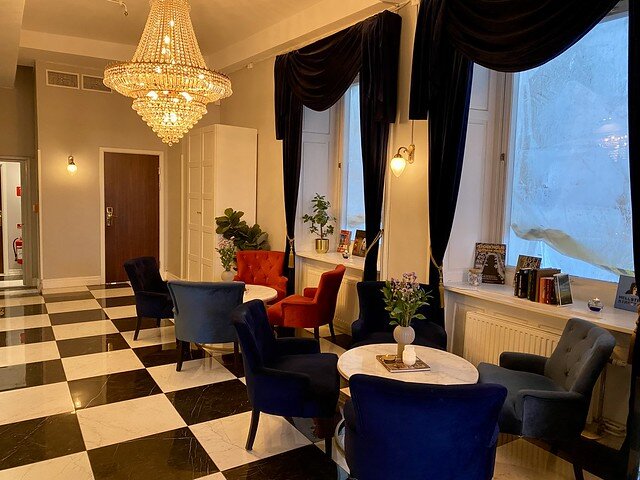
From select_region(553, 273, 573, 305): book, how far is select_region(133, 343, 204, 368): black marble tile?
3155mm

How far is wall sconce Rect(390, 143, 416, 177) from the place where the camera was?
4.19 metres

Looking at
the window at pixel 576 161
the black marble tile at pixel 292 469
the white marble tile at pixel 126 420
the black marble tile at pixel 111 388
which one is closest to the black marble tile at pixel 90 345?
the black marble tile at pixel 111 388

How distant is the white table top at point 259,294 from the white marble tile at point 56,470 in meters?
1.97

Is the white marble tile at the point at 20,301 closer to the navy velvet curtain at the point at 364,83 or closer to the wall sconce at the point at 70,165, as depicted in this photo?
the wall sconce at the point at 70,165

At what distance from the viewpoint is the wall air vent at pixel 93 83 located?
754 cm

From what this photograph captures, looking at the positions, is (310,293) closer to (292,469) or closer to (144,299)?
(144,299)

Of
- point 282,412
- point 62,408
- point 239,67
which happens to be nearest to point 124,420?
point 62,408

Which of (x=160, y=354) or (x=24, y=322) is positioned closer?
(x=160, y=354)

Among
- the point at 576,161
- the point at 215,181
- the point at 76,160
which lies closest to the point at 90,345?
the point at 215,181

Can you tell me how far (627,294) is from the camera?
10.3 ft

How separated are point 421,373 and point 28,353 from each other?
3869 mm

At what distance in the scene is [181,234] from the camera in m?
7.70

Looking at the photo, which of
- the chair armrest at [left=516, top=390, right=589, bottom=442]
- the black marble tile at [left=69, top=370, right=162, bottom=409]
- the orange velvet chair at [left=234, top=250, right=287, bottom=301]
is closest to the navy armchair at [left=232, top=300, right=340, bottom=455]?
the chair armrest at [left=516, top=390, right=589, bottom=442]

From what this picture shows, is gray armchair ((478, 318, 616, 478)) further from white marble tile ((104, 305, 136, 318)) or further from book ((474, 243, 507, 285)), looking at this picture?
white marble tile ((104, 305, 136, 318))
